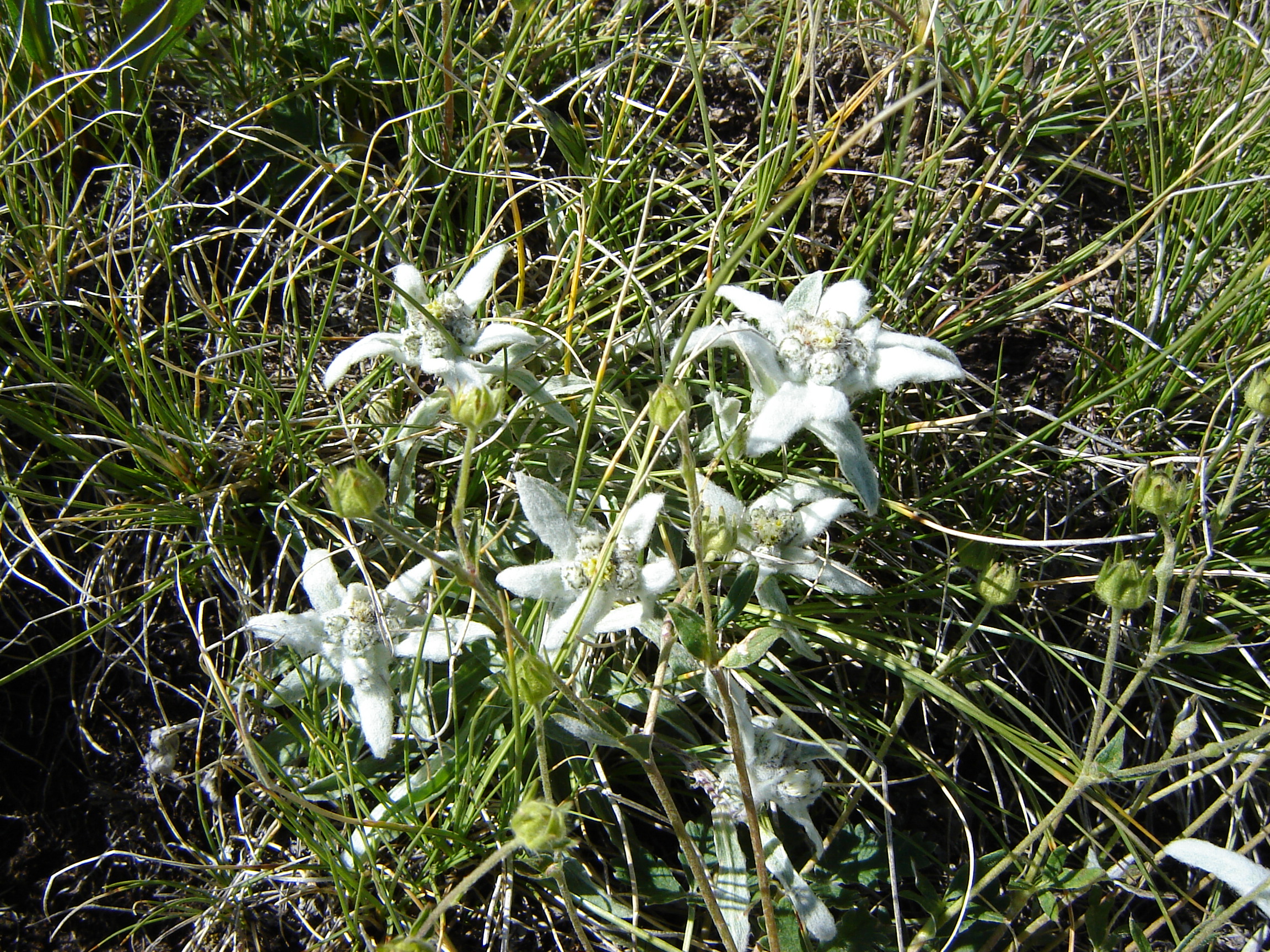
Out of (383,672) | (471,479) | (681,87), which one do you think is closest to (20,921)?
(383,672)

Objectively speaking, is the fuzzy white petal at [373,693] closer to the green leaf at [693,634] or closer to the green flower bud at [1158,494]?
the green leaf at [693,634]

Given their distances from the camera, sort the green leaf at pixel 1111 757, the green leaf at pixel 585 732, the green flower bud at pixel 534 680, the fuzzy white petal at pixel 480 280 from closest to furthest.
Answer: the green flower bud at pixel 534 680
the green leaf at pixel 1111 757
the green leaf at pixel 585 732
the fuzzy white petal at pixel 480 280

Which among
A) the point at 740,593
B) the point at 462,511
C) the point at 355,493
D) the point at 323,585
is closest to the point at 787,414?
the point at 740,593

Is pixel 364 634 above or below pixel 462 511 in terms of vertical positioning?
below

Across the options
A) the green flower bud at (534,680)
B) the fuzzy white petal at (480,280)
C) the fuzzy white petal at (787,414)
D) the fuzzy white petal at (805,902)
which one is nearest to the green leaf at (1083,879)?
the fuzzy white petal at (805,902)

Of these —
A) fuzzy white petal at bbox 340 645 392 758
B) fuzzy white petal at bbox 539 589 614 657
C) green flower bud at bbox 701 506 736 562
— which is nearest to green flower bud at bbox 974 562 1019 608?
green flower bud at bbox 701 506 736 562

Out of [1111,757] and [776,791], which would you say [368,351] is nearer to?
[776,791]

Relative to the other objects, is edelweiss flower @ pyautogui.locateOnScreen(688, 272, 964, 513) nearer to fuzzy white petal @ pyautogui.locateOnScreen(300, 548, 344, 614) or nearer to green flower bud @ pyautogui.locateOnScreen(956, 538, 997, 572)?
green flower bud @ pyautogui.locateOnScreen(956, 538, 997, 572)
